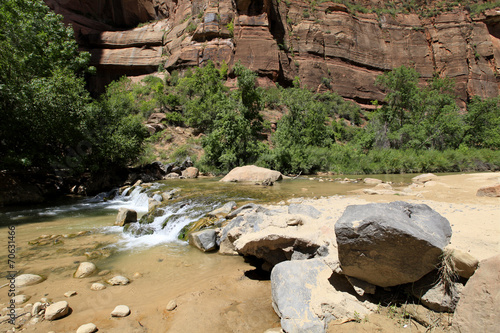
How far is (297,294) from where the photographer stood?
3078 millimetres

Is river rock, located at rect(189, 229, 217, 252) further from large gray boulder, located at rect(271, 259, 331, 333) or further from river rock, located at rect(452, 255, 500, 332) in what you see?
river rock, located at rect(452, 255, 500, 332)

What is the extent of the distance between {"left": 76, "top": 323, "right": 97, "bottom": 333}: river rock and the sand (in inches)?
3.4

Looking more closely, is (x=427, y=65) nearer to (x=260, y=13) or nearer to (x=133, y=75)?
(x=260, y=13)

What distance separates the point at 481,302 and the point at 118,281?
459 centimetres

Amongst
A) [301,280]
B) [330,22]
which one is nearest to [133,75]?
[330,22]

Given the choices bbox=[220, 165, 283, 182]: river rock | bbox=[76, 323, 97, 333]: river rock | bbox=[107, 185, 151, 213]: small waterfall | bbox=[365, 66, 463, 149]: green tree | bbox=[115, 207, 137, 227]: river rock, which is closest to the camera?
bbox=[76, 323, 97, 333]: river rock

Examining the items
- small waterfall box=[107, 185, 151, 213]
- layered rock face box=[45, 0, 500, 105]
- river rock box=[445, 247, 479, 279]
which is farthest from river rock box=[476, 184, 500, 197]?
layered rock face box=[45, 0, 500, 105]

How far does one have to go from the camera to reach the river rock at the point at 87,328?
2842 millimetres

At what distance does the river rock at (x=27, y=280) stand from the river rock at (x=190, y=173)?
14.2 m

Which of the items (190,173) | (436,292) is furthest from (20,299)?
(190,173)

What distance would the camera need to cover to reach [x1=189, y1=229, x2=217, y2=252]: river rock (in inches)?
210

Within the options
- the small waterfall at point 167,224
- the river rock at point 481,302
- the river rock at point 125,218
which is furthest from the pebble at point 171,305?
the river rock at point 125,218

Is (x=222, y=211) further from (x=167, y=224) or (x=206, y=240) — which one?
(x=206, y=240)

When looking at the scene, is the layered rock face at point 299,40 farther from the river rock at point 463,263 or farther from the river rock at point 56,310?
the river rock at point 56,310
